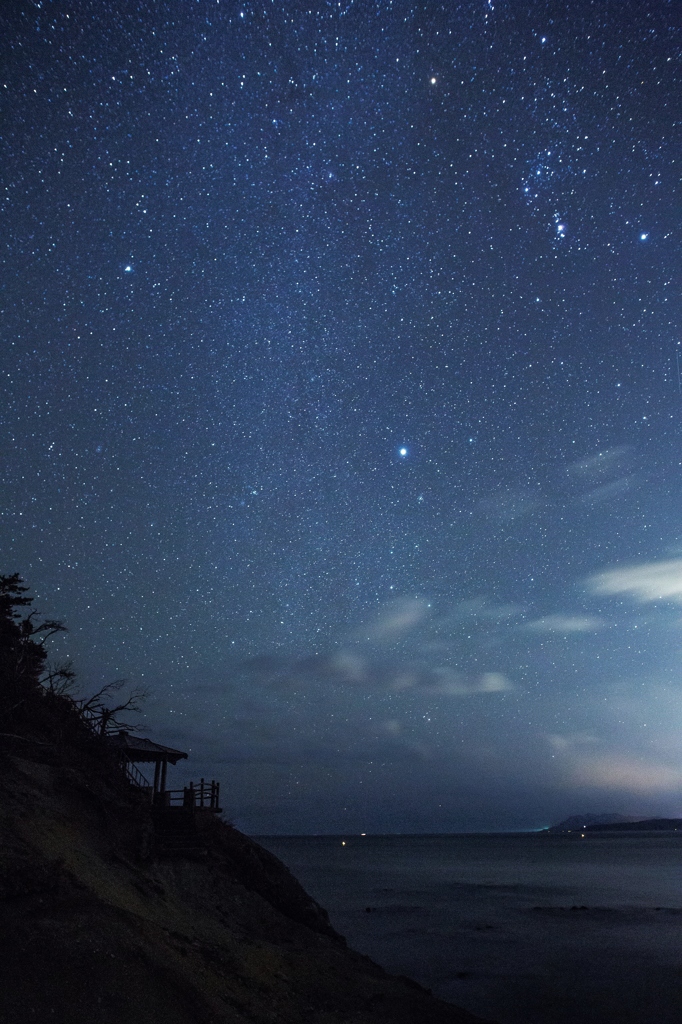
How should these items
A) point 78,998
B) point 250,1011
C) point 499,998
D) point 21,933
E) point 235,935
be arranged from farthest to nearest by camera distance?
point 499,998 < point 235,935 < point 250,1011 < point 21,933 < point 78,998

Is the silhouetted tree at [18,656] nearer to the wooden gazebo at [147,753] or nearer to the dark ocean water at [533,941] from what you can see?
the wooden gazebo at [147,753]

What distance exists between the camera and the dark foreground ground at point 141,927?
42.6 feet

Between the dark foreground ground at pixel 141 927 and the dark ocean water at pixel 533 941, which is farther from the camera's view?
the dark ocean water at pixel 533 941

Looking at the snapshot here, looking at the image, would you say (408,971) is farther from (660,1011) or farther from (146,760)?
(146,760)

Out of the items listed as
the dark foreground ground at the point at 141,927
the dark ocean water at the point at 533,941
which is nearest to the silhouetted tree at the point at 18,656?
the dark foreground ground at the point at 141,927

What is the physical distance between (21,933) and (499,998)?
2314 centimetres

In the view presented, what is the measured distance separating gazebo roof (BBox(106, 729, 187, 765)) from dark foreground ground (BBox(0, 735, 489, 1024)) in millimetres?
1516

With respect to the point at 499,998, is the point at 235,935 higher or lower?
higher

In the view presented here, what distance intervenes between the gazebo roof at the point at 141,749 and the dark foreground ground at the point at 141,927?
1516mm

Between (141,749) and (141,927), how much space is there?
41.3 feet

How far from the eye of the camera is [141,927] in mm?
15703

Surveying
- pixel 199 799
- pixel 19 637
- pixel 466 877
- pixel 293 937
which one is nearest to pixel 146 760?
pixel 199 799

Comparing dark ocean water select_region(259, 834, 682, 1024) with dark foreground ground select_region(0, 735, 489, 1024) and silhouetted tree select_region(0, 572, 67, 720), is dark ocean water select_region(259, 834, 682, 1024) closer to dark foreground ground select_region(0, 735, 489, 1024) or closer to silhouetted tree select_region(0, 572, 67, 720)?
dark foreground ground select_region(0, 735, 489, 1024)

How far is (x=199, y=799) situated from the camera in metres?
29.2
